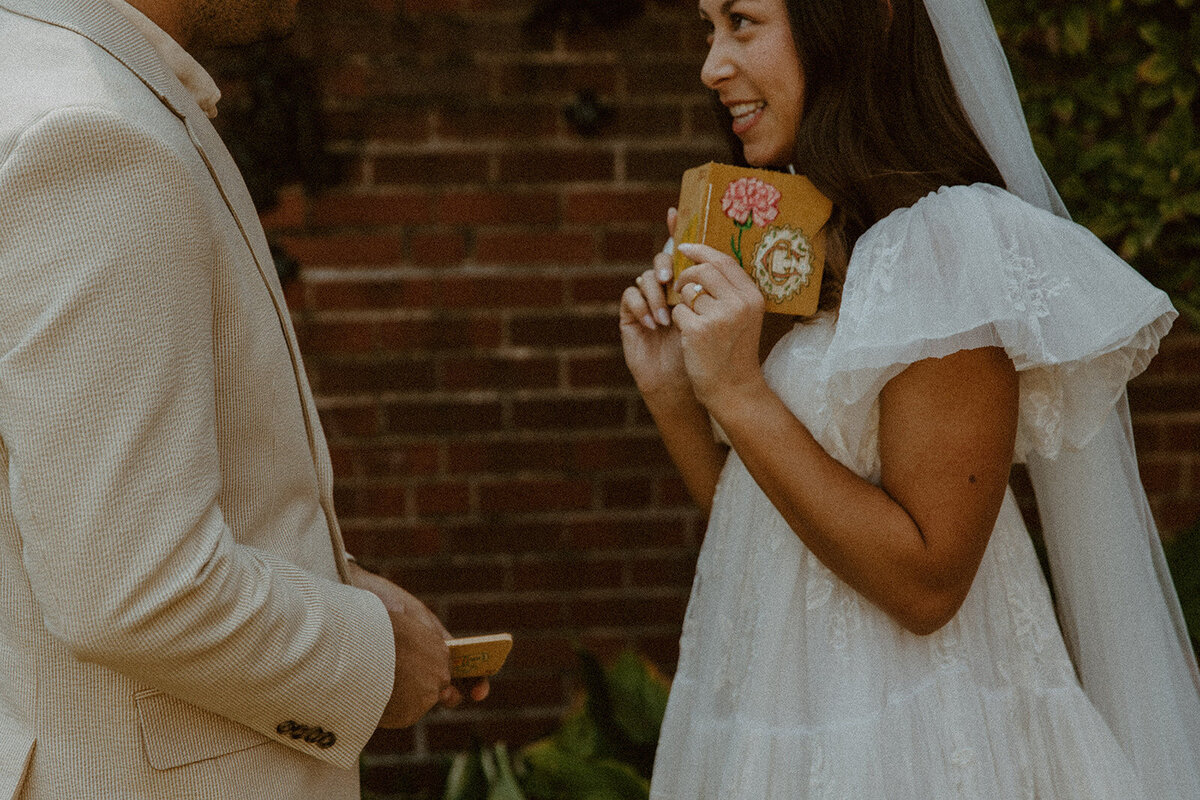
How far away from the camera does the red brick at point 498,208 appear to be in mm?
2578

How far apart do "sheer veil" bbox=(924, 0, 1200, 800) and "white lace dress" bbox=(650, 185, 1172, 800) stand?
10 centimetres

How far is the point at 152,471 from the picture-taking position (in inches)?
38.5

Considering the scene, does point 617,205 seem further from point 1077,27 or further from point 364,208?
point 1077,27

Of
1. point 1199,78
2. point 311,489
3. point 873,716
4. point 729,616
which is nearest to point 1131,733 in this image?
point 873,716

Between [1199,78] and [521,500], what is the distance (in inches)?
75.3

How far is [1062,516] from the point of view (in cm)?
159

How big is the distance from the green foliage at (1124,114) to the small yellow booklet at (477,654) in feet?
6.00

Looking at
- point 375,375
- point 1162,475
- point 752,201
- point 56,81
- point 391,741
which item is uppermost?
point 56,81

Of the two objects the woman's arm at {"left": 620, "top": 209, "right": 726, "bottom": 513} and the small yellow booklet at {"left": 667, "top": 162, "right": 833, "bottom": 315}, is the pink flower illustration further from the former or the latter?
the woman's arm at {"left": 620, "top": 209, "right": 726, "bottom": 513}

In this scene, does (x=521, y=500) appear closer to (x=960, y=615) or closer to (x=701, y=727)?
(x=701, y=727)

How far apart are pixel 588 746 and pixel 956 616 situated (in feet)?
4.32

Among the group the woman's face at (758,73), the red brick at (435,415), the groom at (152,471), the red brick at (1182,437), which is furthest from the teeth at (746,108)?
the red brick at (1182,437)

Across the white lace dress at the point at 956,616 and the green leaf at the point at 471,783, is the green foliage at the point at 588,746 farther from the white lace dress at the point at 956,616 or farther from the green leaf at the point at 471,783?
the white lace dress at the point at 956,616

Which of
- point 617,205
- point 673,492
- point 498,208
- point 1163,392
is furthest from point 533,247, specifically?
point 1163,392
